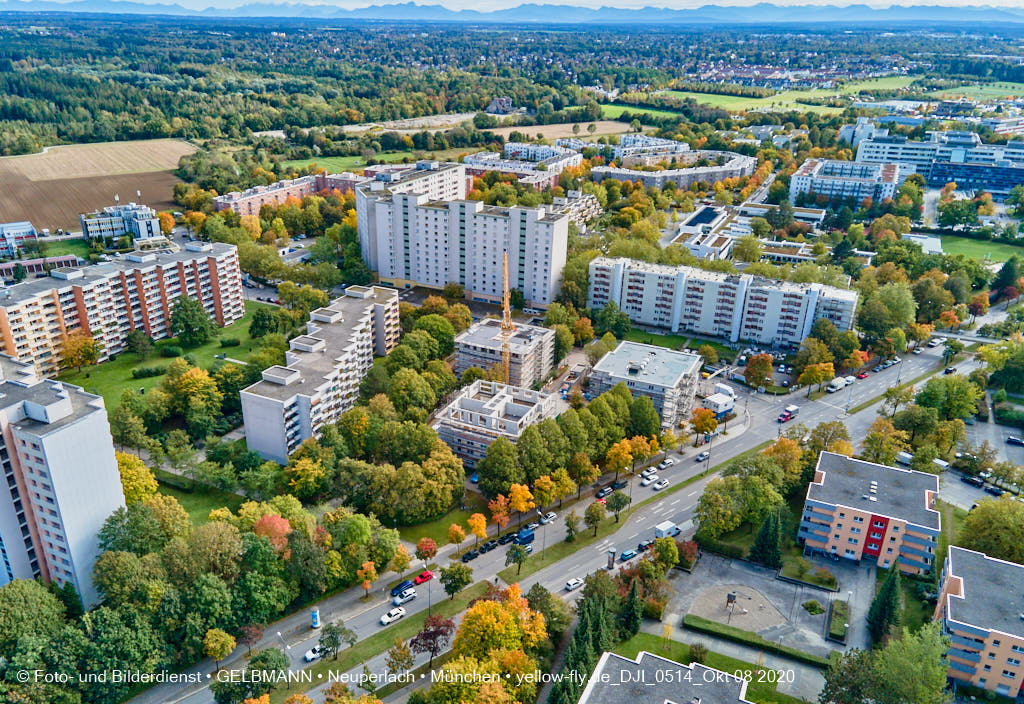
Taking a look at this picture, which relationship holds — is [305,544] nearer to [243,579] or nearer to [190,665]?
Result: [243,579]

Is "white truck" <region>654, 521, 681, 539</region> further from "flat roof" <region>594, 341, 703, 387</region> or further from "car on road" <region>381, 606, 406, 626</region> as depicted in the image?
"car on road" <region>381, 606, 406, 626</region>

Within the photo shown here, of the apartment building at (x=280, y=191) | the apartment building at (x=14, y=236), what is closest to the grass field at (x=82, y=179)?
the apartment building at (x=14, y=236)

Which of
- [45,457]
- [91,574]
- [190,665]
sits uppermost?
[45,457]

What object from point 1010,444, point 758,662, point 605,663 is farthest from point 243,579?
point 1010,444

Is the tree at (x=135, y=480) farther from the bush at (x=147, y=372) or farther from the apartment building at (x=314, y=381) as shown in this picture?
the bush at (x=147, y=372)

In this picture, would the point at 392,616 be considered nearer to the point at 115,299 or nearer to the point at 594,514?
the point at 594,514

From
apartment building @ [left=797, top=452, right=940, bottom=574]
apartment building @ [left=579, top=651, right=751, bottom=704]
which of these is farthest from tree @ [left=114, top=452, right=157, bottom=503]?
apartment building @ [left=797, top=452, right=940, bottom=574]
